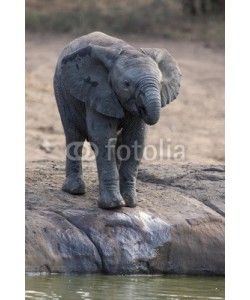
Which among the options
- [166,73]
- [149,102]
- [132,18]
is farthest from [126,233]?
[132,18]

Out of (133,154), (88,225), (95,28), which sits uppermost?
(95,28)

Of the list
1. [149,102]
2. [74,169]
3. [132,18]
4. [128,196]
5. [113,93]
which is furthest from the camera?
[132,18]

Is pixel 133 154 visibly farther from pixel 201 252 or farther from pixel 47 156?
pixel 47 156

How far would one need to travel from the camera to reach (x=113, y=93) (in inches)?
278

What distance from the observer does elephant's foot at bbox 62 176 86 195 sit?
297 inches

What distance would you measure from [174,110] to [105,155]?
20.5ft

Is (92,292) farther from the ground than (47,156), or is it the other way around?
(47,156)

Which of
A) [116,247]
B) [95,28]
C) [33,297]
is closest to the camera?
[33,297]

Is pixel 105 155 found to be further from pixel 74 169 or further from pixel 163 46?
pixel 163 46

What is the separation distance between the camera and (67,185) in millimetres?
7586

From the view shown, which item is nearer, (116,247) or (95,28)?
(116,247)

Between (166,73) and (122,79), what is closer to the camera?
(122,79)

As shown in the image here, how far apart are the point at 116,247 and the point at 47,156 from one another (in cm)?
445
